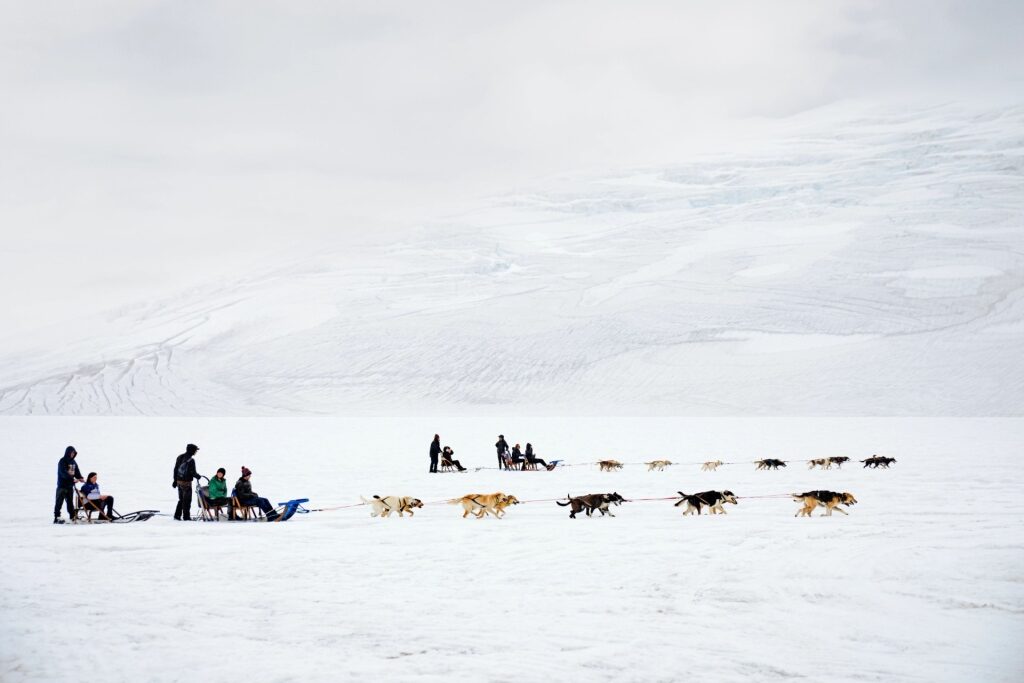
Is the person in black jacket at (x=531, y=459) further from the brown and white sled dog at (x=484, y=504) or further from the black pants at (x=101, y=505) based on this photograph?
the black pants at (x=101, y=505)

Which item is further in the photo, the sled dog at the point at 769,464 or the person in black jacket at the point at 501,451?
the person in black jacket at the point at 501,451

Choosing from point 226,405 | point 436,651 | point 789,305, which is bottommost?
point 436,651

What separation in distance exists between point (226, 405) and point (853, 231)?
55.9m

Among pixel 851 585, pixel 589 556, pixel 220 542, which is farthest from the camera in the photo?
pixel 220 542

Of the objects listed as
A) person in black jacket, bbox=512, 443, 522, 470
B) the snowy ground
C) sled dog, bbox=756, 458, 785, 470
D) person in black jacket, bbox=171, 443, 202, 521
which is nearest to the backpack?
person in black jacket, bbox=171, 443, 202, 521

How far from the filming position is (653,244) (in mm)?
86375

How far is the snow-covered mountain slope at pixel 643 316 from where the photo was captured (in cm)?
6184

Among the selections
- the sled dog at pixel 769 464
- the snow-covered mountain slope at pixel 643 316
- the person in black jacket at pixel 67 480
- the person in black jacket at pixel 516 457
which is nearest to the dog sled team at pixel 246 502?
the person in black jacket at pixel 67 480

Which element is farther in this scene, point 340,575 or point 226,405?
point 226,405

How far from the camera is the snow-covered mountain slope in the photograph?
203 feet

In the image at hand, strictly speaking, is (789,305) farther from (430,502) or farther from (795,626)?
(795,626)

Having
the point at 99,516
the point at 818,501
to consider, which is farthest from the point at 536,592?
the point at 99,516

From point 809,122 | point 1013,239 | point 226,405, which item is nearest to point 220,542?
point 226,405

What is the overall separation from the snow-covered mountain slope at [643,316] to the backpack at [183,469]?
158 feet
